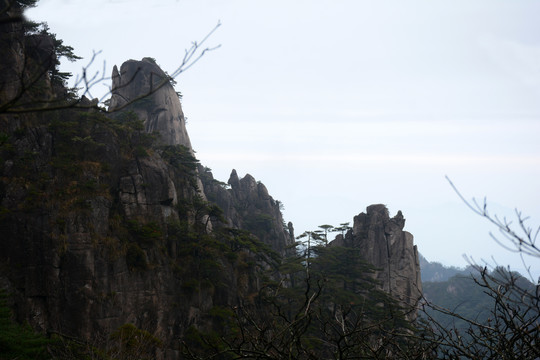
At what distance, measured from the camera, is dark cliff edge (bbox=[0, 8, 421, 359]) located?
55.2 feet

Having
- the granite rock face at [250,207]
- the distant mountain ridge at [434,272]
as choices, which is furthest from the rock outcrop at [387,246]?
the distant mountain ridge at [434,272]

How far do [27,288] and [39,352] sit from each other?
30.8 ft

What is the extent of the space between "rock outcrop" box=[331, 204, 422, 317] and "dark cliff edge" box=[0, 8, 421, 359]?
13.2m

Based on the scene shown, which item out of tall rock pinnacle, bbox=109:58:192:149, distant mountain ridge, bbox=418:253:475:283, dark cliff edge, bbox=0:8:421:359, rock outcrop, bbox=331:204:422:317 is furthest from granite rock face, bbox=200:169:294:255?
distant mountain ridge, bbox=418:253:475:283

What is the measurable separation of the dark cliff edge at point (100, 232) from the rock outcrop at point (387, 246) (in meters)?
13.2

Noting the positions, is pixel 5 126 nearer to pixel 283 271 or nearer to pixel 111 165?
pixel 111 165

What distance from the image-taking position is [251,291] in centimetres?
2580

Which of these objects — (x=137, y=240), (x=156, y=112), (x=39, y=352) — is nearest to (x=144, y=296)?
(x=137, y=240)

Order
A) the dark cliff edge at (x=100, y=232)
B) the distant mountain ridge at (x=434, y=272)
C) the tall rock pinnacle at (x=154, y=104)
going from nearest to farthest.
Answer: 1. the dark cliff edge at (x=100, y=232)
2. the tall rock pinnacle at (x=154, y=104)
3. the distant mountain ridge at (x=434, y=272)

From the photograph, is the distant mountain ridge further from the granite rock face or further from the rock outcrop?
the rock outcrop

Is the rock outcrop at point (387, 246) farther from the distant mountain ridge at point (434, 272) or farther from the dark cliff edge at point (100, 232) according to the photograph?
the distant mountain ridge at point (434, 272)

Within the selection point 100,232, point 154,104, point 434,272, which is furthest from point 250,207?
point 434,272

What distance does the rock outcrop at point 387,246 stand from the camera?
35188 millimetres

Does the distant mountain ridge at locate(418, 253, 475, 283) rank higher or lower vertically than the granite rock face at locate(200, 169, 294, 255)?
lower
